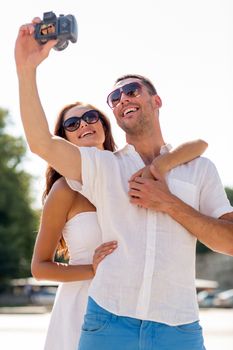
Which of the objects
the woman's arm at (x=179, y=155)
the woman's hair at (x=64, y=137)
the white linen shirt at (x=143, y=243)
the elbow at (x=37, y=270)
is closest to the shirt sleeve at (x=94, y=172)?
the white linen shirt at (x=143, y=243)

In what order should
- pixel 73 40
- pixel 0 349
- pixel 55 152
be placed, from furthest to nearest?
1. pixel 0 349
2. pixel 55 152
3. pixel 73 40

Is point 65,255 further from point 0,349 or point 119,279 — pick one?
point 0,349

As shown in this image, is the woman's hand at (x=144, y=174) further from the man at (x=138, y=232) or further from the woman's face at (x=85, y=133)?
the woman's face at (x=85, y=133)

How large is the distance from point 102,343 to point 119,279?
0.26 metres

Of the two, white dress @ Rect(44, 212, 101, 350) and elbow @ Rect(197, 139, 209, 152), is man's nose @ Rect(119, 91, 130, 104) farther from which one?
white dress @ Rect(44, 212, 101, 350)

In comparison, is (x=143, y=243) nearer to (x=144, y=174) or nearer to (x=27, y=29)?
(x=144, y=174)

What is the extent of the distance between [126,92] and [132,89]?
4 centimetres

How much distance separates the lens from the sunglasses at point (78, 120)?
13.5 ft

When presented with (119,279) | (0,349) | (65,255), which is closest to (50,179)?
(65,255)

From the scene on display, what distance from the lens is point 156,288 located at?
3018mm

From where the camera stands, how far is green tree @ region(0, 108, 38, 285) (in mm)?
42312

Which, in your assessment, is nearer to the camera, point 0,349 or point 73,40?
point 73,40

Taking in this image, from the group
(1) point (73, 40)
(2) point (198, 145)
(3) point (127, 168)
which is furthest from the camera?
(2) point (198, 145)

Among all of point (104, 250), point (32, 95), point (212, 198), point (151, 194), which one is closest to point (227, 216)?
point (212, 198)
